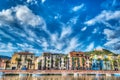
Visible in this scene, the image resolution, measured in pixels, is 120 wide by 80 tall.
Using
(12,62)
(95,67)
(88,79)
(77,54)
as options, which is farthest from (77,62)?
(88,79)

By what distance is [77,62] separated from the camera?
107ft

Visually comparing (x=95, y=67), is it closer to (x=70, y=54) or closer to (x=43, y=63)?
(x=70, y=54)

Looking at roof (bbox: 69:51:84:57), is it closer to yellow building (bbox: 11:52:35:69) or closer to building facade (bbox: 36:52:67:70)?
building facade (bbox: 36:52:67:70)

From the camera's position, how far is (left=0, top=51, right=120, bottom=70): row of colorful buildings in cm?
3231

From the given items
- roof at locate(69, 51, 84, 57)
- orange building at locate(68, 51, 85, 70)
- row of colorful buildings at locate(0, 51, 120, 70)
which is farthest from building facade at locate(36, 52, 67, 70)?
roof at locate(69, 51, 84, 57)

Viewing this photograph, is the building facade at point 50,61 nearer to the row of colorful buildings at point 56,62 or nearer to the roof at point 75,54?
the row of colorful buildings at point 56,62

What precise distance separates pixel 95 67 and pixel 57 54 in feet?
22.6

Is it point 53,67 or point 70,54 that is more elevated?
point 70,54

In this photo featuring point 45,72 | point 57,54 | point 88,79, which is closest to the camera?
point 88,79

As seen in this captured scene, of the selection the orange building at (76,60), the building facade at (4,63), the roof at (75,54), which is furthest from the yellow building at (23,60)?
the roof at (75,54)

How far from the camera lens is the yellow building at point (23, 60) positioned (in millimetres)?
32656

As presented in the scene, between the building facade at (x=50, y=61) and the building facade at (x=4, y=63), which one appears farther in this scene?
the building facade at (x=50, y=61)

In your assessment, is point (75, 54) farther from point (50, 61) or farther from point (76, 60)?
point (50, 61)

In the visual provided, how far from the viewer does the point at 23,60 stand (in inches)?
1316
